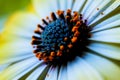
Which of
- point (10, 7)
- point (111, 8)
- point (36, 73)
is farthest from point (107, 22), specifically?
point (10, 7)

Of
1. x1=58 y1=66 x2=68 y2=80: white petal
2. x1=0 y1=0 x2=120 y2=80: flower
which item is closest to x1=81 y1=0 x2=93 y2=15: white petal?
x1=0 y1=0 x2=120 y2=80: flower

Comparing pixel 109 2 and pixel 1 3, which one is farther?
pixel 1 3

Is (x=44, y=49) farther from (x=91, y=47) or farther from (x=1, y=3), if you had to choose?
(x=1, y=3)

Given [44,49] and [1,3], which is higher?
A: [1,3]

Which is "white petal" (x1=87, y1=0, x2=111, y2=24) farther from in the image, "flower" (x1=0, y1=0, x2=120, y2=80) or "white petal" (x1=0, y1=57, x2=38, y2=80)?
"white petal" (x1=0, y1=57, x2=38, y2=80)

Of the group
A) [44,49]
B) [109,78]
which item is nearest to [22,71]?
[44,49]

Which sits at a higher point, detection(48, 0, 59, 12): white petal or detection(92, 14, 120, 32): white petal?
detection(48, 0, 59, 12): white petal

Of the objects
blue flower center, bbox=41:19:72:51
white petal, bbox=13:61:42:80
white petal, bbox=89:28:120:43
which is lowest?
white petal, bbox=13:61:42:80

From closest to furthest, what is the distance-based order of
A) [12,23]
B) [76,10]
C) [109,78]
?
[109,78] < [76,10] < [12,23]
